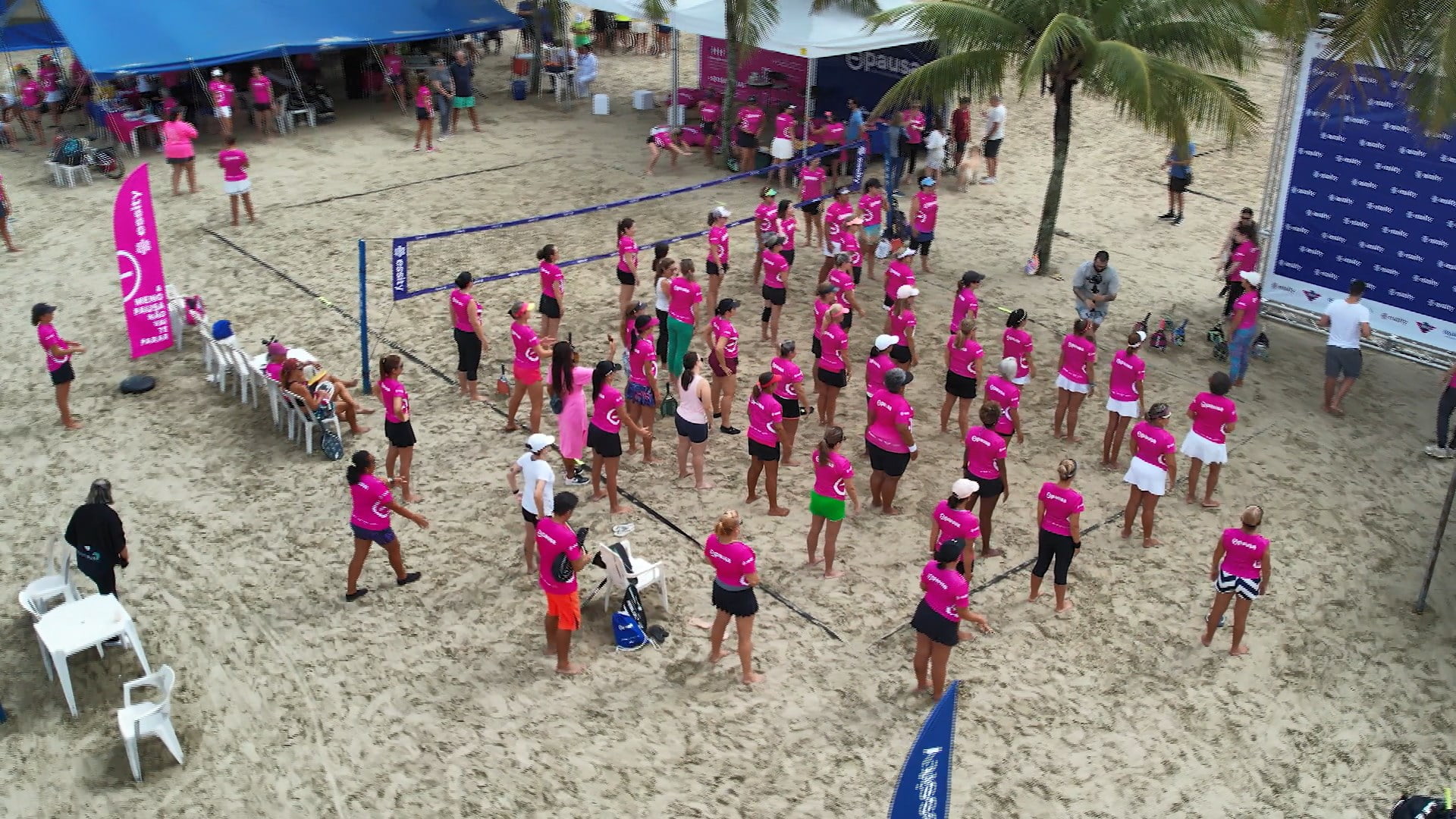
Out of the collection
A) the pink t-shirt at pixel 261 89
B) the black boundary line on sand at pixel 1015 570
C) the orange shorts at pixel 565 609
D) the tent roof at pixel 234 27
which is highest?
the tent roof at pixel 234 27

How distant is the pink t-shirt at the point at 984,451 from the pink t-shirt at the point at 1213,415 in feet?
6.57

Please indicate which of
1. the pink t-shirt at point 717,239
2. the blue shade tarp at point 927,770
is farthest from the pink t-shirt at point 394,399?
the blue shade tarp at point 927,770

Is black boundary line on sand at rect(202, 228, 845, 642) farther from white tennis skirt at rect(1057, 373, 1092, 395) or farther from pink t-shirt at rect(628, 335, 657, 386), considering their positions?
white tennis skirt at rect(1057, 373, 1092, 395)

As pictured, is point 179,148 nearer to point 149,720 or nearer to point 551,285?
point 551,285

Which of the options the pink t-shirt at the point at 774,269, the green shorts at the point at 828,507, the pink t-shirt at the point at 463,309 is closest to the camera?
the green shorts at the point at 828,507

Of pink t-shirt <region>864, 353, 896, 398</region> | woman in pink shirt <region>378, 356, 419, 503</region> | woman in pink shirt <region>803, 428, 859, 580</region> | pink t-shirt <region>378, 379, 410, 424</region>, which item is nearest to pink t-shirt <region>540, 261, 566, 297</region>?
woman in pink shirt <region>378, 356, 419, 503</region>

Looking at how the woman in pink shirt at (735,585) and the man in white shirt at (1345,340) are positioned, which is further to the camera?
the man in white shirt at (1345,340)

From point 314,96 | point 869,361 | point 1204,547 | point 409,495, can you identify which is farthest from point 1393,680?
point 314,96

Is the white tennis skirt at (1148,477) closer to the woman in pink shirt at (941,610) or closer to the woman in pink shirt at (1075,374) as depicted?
the woman in pink shirt at (1075,374)

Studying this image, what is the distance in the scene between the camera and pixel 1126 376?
Answer: 11.0m

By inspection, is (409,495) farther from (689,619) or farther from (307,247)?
(307,247)

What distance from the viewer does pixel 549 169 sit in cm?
1953

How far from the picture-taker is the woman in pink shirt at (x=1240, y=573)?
8.56 m

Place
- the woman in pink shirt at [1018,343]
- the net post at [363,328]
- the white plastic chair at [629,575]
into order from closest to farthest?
1. the white plastic chair at [629,575]
2. the woman in pink shirt at [1018,343]
3. the net post at [363,328]
